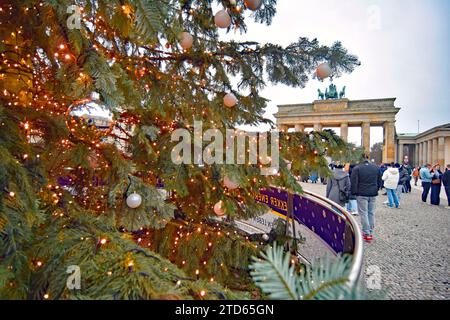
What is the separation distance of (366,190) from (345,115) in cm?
3865

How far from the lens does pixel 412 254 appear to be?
472 centimetres

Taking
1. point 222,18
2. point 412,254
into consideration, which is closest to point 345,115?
point 412,254

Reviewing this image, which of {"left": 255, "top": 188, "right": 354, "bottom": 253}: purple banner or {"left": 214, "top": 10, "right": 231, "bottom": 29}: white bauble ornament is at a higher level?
{"left": 214, "top": 10, "right": 231, "bottom": 29}: white bauble ornament

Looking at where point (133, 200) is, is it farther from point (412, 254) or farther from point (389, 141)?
point (389, 141)

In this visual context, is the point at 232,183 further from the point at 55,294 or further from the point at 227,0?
the point at 227,0

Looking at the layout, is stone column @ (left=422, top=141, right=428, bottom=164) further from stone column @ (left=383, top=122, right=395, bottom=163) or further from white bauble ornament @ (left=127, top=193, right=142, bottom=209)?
white bauble ornament @ (left=127, top=193, right=142, bottom=209)

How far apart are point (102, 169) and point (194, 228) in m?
1.28

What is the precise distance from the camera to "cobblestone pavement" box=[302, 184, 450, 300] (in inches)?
134

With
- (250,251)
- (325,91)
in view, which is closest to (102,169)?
(250,251)

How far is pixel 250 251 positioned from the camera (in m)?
2.78

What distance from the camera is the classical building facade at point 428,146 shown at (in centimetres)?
3884

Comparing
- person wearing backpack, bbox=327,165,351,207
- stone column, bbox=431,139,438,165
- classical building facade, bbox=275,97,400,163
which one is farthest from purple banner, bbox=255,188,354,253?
stone column, bbox=431,139,438,165

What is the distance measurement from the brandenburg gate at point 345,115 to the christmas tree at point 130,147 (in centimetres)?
3571

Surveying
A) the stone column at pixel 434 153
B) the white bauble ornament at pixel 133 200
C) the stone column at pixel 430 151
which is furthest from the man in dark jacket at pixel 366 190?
the stone column at pixel 430 151
